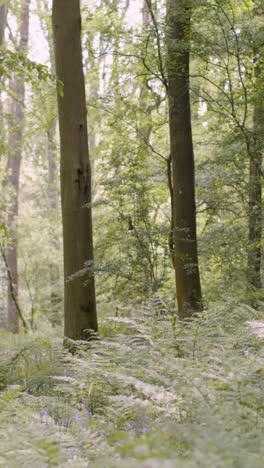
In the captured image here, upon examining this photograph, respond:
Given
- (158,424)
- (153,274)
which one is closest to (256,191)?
(153,274)

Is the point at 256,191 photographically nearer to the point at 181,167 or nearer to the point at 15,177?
the point at 181,167

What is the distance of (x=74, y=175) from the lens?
6500 millimetres

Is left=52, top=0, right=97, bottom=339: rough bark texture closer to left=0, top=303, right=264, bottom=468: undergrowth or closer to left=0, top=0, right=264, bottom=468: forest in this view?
left=0, top=0, right=264, bottom=468: forest

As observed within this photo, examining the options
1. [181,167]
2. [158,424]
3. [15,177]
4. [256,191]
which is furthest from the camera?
[15,177]

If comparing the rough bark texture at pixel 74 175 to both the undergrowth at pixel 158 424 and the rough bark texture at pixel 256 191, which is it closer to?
the rough bark texture at pixel 256 191

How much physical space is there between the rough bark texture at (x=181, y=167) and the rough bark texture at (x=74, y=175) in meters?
1.48

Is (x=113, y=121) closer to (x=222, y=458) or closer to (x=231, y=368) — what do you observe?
(x=231, y=368)

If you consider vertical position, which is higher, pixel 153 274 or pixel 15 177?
A: pixel 15 177

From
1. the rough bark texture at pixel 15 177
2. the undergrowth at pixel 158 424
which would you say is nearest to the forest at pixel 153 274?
the undergrowth at pixel 158 424

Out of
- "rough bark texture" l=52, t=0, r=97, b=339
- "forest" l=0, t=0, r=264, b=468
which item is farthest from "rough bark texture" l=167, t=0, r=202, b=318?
"rough bark texture" l=52, t=0, r=97, b=339

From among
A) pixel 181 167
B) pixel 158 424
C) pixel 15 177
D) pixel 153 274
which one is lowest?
pixel 158 424

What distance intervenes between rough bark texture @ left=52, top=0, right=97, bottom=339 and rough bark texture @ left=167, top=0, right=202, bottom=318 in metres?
1.48

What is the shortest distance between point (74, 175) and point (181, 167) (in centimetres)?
190

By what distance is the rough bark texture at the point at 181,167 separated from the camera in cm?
741
